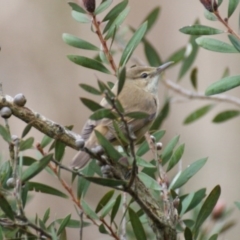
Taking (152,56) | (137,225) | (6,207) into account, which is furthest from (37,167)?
(152,56)

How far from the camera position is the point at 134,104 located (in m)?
2.74

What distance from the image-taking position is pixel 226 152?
204 inches

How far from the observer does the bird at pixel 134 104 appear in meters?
2.03

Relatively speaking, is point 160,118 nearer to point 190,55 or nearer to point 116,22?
point 190,55

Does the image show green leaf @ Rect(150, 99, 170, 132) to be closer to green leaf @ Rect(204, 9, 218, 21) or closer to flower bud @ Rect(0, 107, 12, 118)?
green leaf @ Rect(204, 9, 218, 21)

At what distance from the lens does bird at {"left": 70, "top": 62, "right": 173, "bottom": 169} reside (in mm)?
2033

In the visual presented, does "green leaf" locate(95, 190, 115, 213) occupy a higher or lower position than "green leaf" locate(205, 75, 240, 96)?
lower

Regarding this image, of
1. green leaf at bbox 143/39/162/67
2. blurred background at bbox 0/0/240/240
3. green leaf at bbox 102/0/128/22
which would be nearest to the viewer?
green leaf at bbox 102/0/128/22

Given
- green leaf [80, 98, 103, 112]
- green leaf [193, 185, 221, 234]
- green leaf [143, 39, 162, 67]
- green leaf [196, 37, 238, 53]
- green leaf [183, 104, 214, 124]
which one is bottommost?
green leaf [193, 185, 221, 234]

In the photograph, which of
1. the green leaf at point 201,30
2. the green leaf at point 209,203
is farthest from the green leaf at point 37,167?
the green leaf at point 201,30

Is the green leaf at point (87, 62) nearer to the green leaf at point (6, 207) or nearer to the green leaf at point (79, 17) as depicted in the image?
the green leaf at point (79, 17)

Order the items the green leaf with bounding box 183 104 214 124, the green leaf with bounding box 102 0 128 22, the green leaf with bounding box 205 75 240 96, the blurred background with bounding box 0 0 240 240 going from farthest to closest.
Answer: the blurred background with bounding box 0 0 240 240
the green leaf with bounding box 183 104 214 124
the green leaf with bounding box 102 0 128 22
the green leaf with bounding box 205 75 240 96

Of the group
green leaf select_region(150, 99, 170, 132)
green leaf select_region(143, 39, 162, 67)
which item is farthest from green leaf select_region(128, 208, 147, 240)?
green leaf select_region(143, 39, 162, 67)

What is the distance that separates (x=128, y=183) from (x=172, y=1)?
451cm
